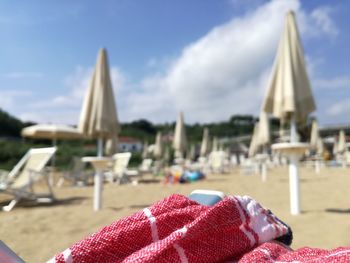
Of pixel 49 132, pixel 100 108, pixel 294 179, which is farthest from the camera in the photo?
pixel 49 132

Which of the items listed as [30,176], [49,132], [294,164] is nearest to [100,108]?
[30,176]

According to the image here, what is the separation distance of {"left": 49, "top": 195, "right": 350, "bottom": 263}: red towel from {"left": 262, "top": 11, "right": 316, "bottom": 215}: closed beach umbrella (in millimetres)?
3521

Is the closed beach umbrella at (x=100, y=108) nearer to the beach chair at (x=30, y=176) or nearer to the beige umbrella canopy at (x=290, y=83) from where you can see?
the beach chair at (x=30, y=176)

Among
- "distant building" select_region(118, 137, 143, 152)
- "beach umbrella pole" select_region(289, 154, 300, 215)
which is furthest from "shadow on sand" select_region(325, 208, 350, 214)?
"distant building" select_region(118, 137, 143, 152)

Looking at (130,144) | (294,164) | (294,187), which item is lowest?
(294,187)

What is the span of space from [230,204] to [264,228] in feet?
0.50

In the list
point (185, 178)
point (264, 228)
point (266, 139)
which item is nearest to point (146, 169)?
point (185, 178)

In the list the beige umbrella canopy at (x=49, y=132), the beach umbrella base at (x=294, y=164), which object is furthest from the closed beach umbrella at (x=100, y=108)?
the beige umbrella canopy at (x=49, y=132)

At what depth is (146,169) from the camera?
48.4ft

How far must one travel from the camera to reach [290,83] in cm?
448

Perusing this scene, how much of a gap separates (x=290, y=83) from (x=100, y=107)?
3012 mm

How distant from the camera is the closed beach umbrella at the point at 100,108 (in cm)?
548

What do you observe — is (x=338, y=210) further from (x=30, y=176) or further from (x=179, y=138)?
(x=179, y=138)

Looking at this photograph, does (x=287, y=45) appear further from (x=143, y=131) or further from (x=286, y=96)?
(x=143, y=131)
